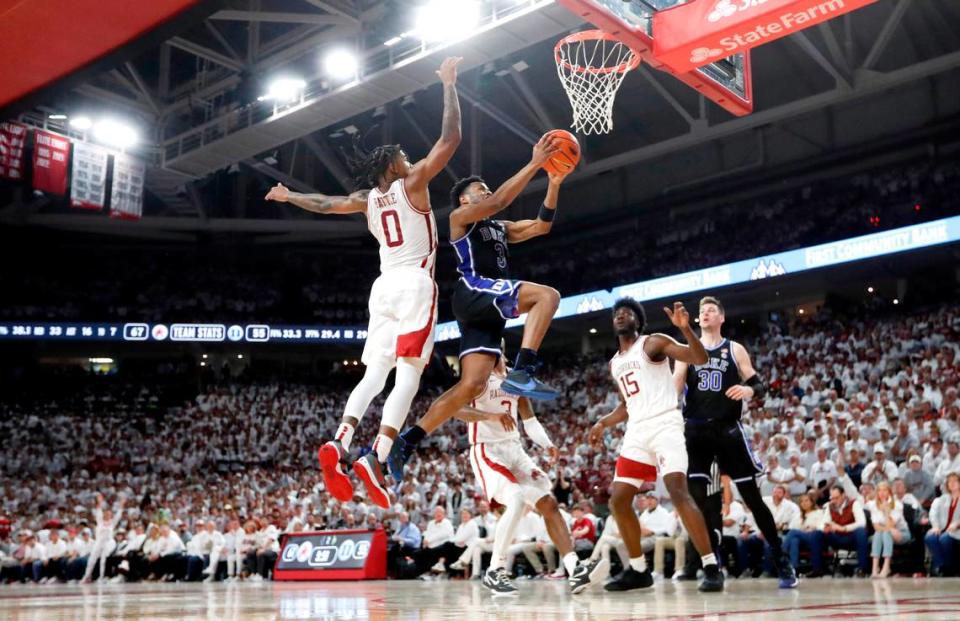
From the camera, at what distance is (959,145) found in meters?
22.8

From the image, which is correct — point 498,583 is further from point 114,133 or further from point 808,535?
point 114,133

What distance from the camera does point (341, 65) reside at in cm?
1934

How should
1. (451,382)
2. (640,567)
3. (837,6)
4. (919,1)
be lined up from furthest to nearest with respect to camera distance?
(451,382)
(919,1)
(837,6)
(640,567)

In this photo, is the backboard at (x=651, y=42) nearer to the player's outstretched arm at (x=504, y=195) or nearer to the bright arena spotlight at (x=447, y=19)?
the player's outstretched arm at (x=504, y=195)

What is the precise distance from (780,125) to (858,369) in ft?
36.1

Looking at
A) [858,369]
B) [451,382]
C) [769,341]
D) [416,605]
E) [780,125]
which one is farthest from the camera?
[451,382]

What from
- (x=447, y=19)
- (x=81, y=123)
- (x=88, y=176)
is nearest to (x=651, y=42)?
(x=447, y=19)

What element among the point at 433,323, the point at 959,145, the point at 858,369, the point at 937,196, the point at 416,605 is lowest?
the point at 416,605

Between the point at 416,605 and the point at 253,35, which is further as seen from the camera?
the point at 253,35

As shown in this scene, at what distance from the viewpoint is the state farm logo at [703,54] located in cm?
882

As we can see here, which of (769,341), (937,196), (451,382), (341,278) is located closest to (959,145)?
(937,196)

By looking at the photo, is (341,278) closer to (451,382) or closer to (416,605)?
(451,382)

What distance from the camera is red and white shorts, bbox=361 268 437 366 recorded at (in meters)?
5.30

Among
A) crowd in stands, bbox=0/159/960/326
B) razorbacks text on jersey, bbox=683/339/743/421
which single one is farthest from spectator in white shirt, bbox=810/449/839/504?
crowd in stands, bbox=0/159/960/326
